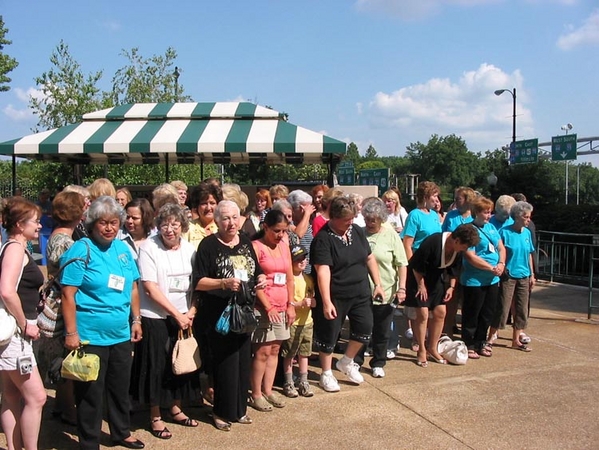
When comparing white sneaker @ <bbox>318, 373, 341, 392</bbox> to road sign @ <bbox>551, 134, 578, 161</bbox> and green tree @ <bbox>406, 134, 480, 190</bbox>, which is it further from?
green tree @ <bbox>406, 134, 480, 190</bbox>

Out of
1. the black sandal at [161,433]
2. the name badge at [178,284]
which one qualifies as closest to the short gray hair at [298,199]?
Result: the name badge at [178,284]

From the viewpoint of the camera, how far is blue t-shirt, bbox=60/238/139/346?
10.6 ft

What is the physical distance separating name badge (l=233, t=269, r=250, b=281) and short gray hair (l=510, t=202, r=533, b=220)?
3475mm

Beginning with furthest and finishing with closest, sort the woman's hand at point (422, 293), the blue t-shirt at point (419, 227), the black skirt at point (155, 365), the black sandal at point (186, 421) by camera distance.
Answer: the blue t-shirt at point (419, 227) < the woman's hand at point (422, 293) < the black sandal at point (186, 421) < the black skirt at point (155, 365)

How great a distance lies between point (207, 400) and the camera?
14.6 ft

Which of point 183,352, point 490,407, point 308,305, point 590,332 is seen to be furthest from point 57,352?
point 590,332

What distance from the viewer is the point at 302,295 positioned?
4523 millimetres

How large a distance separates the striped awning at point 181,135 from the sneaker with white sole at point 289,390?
538 centimetres

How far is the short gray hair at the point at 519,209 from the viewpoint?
19.3 ft

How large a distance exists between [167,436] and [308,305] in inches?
58.1

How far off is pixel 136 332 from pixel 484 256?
3.66 metres

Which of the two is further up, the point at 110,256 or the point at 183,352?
the point at 110,256

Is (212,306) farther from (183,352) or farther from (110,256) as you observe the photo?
(110,256)

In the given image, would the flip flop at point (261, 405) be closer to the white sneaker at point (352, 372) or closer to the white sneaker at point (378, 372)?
the white sneaker at point (352, 372)
